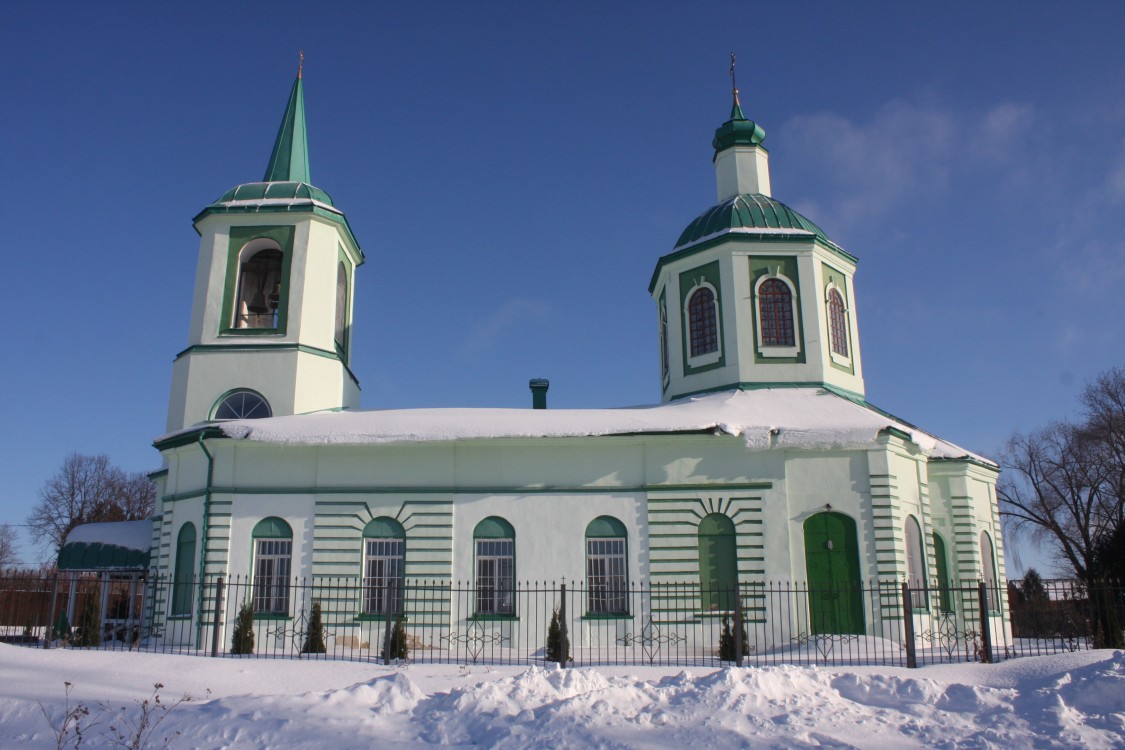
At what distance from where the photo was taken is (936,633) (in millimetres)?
19328

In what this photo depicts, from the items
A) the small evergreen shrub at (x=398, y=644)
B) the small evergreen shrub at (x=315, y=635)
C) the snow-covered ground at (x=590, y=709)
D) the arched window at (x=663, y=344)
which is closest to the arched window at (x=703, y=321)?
the arched window at (x=663, y=344)

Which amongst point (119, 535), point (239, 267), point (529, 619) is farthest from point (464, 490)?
point (119, 535)

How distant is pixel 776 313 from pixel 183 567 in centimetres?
1483

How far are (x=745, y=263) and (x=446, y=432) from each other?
29.4ft

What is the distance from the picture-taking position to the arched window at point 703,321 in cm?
2339

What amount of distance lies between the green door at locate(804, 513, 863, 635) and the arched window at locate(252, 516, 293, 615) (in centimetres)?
1062

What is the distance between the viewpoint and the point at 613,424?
64.6 feet

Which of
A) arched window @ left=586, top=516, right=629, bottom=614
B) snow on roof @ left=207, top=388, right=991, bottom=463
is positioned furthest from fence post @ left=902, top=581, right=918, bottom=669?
arched window @ left=586, top=516, right=629, bottom=614

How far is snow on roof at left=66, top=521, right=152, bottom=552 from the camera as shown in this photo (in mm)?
22266

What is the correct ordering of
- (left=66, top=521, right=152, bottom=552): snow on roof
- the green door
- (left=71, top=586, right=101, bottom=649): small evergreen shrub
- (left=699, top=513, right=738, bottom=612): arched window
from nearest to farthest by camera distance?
(left=71, top=586, right=101, bottom=649): small evergreen shrub < the green door < (left=699, top=513, right=738, bottom=612): arched window < (left=66, top=521, right=152, bottom=552): snow on roof

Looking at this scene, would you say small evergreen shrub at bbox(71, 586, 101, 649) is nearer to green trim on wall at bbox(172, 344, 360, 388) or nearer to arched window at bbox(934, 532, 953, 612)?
green trim on wall at bbox(172, 344, 360, 388)

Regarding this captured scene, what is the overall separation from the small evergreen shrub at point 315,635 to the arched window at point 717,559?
7474 millimetres

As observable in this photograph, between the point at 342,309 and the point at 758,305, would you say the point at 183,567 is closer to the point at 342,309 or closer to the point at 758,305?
the point at 342,309

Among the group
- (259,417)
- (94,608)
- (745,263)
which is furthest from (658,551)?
(94,608)
